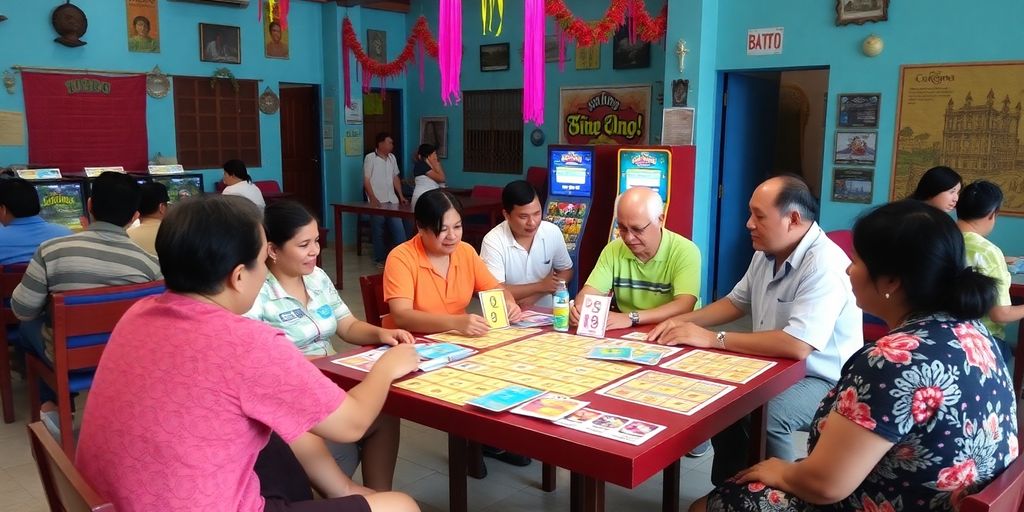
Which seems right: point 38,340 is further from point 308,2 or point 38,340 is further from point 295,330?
point 308,2

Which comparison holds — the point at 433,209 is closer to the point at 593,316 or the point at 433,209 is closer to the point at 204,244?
the point at 593,316

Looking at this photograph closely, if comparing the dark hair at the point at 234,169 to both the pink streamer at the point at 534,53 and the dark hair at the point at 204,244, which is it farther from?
the dark hair at the point at 204,244

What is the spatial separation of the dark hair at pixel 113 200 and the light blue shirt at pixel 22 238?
0.69 meters

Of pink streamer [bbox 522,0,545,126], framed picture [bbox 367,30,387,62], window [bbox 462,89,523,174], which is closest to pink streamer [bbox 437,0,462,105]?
pink streamer [bbox 522,0,545,126]

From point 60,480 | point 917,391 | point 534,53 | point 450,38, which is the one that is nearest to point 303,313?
point 60,480

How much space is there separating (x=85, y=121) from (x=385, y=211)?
3.40 meters

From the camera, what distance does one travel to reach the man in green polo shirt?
116 inches

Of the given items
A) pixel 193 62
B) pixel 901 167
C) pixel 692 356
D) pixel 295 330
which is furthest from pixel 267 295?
pixel 193 62

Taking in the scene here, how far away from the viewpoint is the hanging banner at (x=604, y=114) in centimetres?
786

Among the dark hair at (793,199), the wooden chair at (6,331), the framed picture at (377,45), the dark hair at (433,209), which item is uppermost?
the framed picture at (377,45)

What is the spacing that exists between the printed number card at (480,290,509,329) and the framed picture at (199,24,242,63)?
6.93 metres

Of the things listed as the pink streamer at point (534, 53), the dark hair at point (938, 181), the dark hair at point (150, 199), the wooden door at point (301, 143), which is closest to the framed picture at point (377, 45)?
the wooden door at point (301, 143)

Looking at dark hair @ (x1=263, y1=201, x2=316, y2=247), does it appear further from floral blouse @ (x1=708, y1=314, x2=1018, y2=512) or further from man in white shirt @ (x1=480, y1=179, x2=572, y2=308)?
floral blouse @ (x1=708, y1=314, x2=1018, y2=512)

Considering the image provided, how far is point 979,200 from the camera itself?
3.38 m
